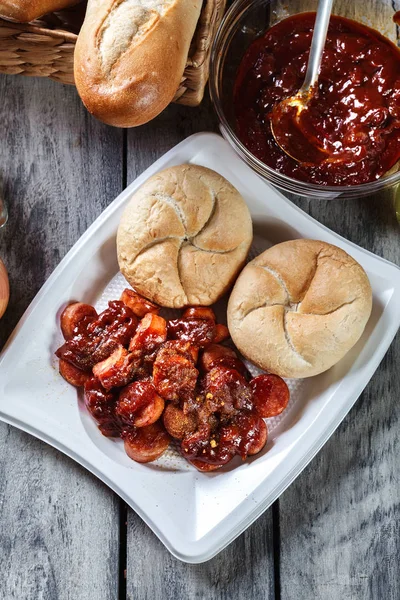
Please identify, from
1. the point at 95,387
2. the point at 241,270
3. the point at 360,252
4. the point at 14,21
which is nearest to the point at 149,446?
the point at 95,387

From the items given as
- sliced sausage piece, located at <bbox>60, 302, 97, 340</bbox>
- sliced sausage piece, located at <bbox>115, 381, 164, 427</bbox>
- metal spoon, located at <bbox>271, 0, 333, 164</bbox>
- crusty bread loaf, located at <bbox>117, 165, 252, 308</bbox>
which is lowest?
sliced sausage piece, located at <bbox>115, 381, 164, 427</bbox>

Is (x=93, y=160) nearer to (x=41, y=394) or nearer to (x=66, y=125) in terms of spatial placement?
(x=66, y=125)

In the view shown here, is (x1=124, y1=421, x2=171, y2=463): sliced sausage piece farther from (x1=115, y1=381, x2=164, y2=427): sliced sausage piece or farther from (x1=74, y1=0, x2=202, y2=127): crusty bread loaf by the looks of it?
(x1=74, y1=0, x2=202, y2=127): crusty bread loaf

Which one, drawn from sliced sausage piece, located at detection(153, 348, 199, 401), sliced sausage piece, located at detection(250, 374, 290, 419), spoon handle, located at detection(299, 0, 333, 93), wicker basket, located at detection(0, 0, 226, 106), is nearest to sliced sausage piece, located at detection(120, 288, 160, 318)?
sliced sausage piece, located at detection(153, 348, 199, 401)

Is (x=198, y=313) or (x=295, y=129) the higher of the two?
(x=295, y=129)

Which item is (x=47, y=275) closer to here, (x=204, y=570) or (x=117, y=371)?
(x=117, y=371)

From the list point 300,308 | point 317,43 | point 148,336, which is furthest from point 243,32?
point 148,336
